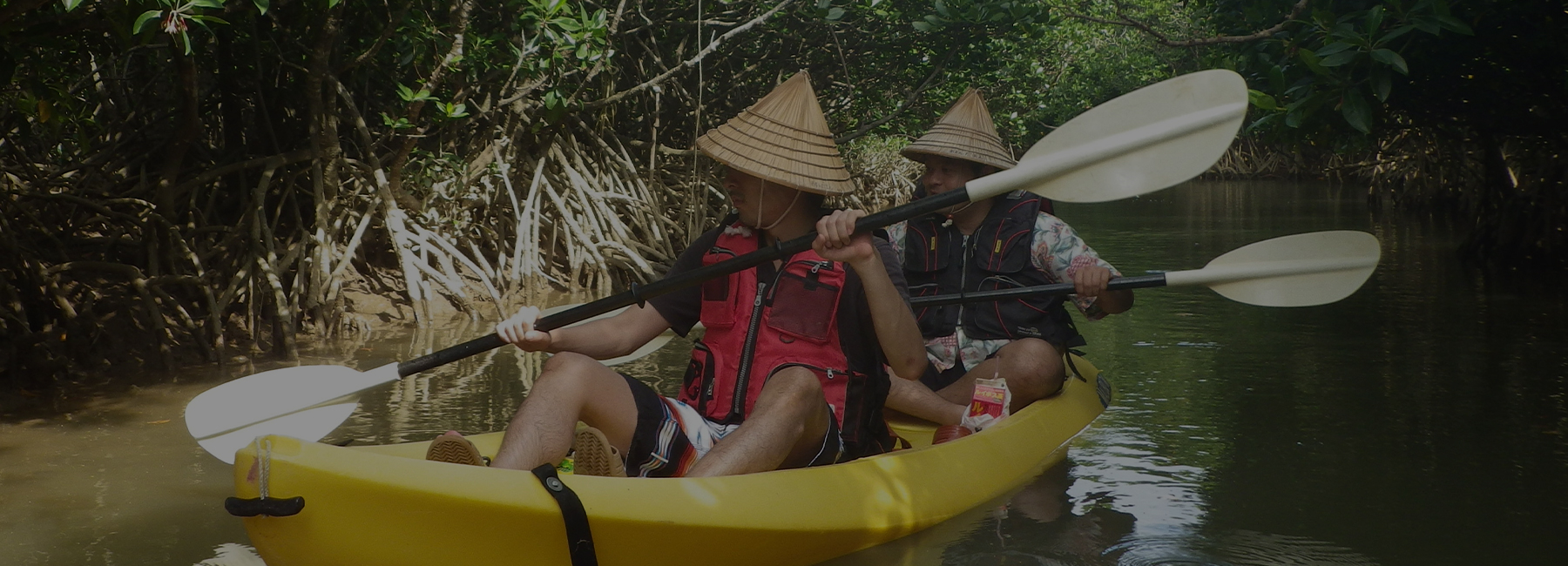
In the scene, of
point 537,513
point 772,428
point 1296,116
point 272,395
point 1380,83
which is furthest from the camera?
point 1296,116

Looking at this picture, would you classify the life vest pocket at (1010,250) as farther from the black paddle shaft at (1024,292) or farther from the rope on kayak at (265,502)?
the rope on kayak at (265,502)

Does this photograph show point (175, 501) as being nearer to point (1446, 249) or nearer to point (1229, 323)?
point (1229, 323)

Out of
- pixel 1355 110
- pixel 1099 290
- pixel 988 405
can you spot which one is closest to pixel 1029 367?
pixel 988 405

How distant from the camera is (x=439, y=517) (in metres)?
2.24

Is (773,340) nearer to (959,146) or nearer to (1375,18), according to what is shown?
(959,146)

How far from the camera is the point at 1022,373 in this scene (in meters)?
3.99

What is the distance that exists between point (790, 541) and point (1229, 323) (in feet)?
15.5

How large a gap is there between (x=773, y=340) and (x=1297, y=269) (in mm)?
1813

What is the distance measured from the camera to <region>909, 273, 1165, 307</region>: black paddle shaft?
3809 mm

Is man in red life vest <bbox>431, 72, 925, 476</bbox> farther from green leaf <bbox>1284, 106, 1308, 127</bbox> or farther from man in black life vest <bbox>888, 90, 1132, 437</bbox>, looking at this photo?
green leaf <bbox>1284, 106, 1308, 127</bbox>

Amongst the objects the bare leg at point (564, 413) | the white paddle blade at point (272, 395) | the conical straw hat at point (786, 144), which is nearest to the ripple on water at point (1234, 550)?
the conical straw hat at point (786, 144)

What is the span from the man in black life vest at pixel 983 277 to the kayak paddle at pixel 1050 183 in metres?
0.87

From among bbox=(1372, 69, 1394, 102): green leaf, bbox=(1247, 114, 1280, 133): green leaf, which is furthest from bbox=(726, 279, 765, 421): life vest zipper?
bbox=(1247, 114, 1280, 133): green leaf

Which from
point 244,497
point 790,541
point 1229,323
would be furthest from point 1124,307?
Result: point 1229,323
